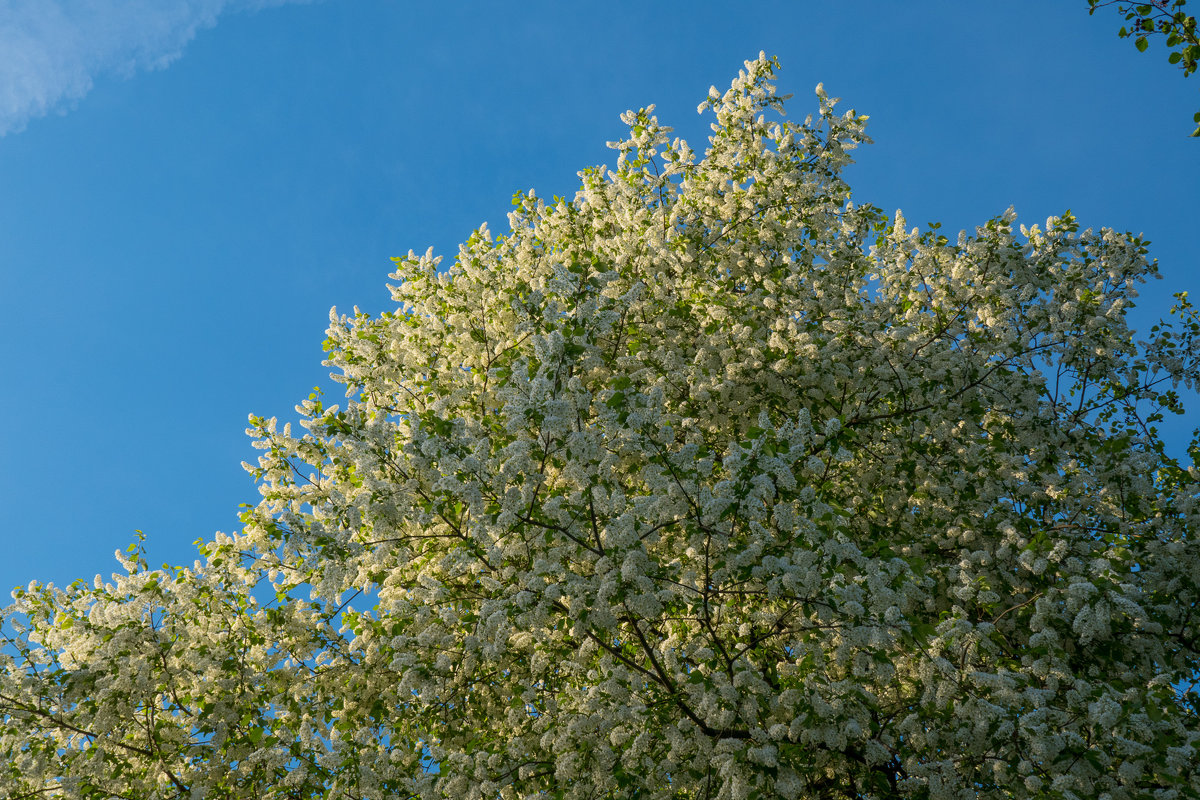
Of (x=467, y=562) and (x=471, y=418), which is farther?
(x=471, y=418)

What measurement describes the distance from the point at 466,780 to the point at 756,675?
2912 mm

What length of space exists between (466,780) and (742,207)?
344 inches

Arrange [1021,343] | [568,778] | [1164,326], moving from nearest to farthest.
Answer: [568,778] → [1021,343] → [1164,326]

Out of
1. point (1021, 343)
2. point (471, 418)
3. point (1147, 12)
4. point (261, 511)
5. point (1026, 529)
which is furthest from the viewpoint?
point (1021, 343)

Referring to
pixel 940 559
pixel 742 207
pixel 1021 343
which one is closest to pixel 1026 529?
pixel 940 559

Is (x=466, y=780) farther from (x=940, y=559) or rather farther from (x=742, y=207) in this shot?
(x=742, y=207)

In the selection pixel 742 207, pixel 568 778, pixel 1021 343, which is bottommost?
pixel 568 778

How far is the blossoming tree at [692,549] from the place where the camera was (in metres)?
7.50

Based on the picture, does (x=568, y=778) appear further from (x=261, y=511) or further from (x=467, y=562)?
(x=261, y=511)

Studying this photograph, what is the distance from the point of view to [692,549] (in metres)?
7.82

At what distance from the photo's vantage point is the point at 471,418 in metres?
10.8

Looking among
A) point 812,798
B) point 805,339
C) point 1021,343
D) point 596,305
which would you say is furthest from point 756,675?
point 1021,343

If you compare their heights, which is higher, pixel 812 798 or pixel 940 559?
pixel 940 559

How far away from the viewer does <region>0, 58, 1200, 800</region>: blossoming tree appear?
24.6 ft
